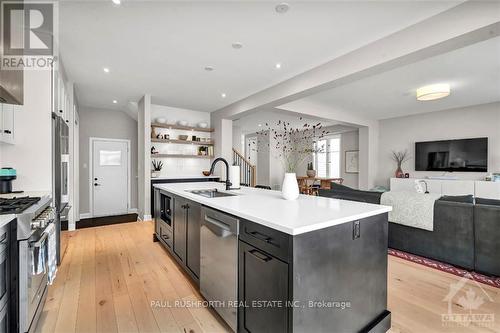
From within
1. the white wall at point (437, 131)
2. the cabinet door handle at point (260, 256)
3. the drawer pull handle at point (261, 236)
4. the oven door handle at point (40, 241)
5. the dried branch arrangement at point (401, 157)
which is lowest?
the cabinet door handle at point (260, 256)

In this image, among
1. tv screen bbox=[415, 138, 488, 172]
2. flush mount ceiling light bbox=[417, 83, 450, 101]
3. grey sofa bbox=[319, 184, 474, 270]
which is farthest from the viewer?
tv screen bbox=[415, 138, 488, 172]

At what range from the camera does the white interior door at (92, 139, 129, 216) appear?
5723mm

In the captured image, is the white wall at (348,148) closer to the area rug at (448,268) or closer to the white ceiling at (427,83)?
the white ceiling at (427,83)

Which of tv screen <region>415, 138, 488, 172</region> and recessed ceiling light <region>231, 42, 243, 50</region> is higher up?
recessed ceiling light <region>231, 42, 243, 50</region>

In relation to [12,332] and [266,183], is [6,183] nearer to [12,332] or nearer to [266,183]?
[12,332]

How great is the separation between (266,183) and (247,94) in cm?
479

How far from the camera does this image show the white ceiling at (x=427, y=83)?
123 inches

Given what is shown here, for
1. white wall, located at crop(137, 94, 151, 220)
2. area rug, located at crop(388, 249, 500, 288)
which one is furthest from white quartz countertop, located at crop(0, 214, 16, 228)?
area rug, located at crop(388, 249, 500, 288)

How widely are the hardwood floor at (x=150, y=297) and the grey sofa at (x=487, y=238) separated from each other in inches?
13.3

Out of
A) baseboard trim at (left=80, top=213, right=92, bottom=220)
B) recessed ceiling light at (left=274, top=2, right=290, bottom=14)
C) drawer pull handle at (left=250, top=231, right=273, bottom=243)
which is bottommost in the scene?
baseboard trim at (left=80, top=213, right=92, bottom=220)

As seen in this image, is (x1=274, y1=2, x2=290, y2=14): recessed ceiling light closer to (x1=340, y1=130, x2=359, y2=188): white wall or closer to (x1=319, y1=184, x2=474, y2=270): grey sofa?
(x1=319, y1=184, x2=474, y2=270): grey sofa

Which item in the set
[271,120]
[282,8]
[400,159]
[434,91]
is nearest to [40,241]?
[282,8]

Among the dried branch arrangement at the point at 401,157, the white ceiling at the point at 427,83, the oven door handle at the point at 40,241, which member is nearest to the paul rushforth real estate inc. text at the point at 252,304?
the oven door handle at the point at 40,241

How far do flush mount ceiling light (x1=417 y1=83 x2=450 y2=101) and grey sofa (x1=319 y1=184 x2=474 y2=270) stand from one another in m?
2.22
